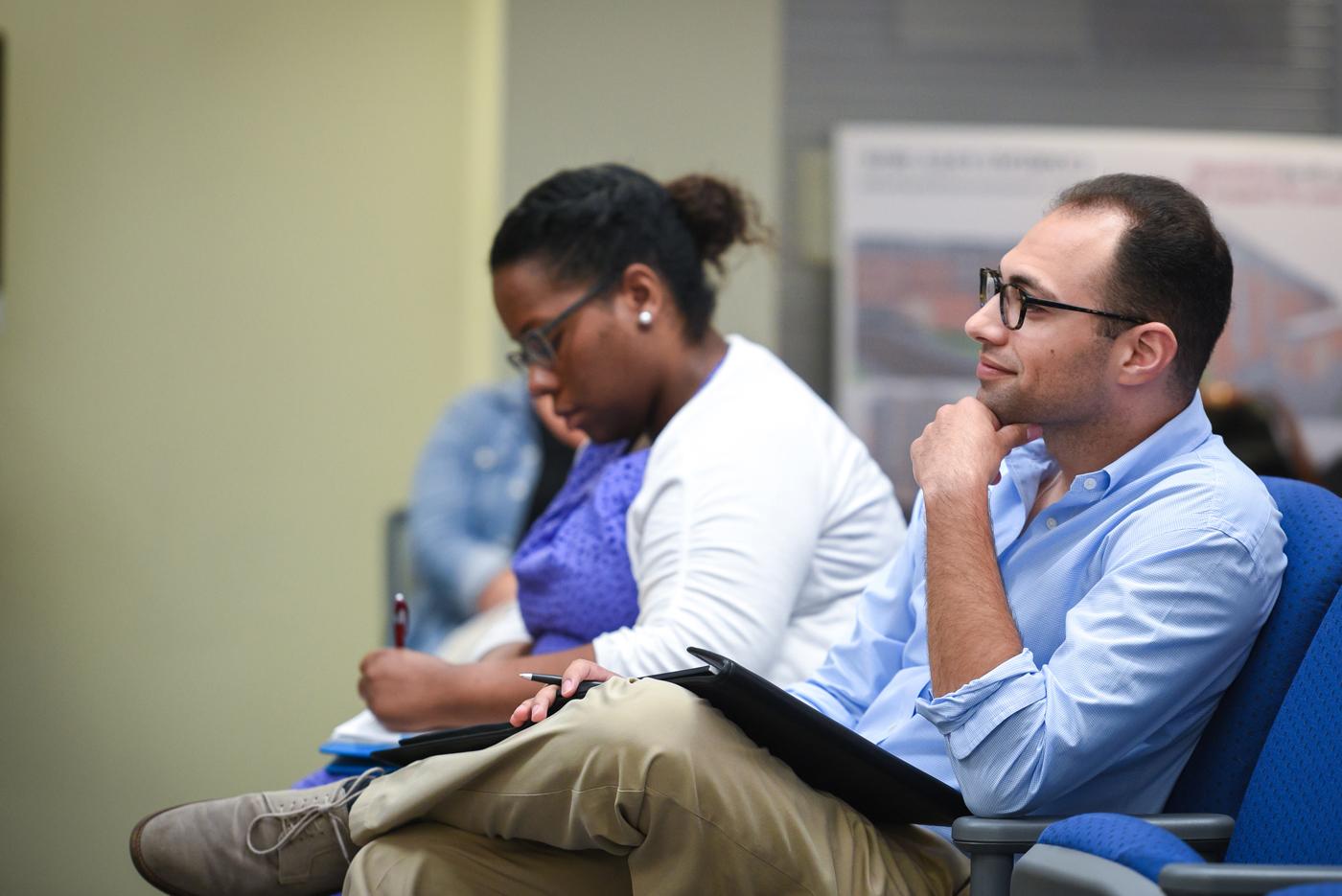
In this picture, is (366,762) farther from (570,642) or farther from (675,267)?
(675,267)

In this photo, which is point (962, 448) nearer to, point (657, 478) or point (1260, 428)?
point (657, 478)

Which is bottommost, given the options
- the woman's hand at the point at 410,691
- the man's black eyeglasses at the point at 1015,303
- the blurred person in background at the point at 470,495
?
the blurred person in background at the point at 470,495

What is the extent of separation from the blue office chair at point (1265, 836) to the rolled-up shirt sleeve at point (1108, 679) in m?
0.09

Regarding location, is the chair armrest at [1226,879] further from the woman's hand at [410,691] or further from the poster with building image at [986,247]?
the poster with building image at [986,247]

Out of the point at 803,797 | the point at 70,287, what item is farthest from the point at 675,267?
the point at 70,287

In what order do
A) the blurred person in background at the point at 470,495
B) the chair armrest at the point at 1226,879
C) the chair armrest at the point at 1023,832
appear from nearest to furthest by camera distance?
the chair armrest at the point at 1226,879, the chair armrest at the point at 1023,832, the blurred person in background at the point at 470,495

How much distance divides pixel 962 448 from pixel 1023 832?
0.43 m

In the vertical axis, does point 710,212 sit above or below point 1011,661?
above

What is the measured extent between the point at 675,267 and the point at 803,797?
39.8 inches

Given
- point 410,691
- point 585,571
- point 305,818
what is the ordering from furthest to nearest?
point 585,571, point 410,691, point 305,818

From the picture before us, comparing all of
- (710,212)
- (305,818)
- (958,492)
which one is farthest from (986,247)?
(305,818)

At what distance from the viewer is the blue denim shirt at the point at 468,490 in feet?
12.2

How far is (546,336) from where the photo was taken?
83.7 inches

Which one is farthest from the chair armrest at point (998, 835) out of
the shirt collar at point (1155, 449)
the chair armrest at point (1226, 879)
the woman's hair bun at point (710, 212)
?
the woman's hair bun at point (710, 212)
